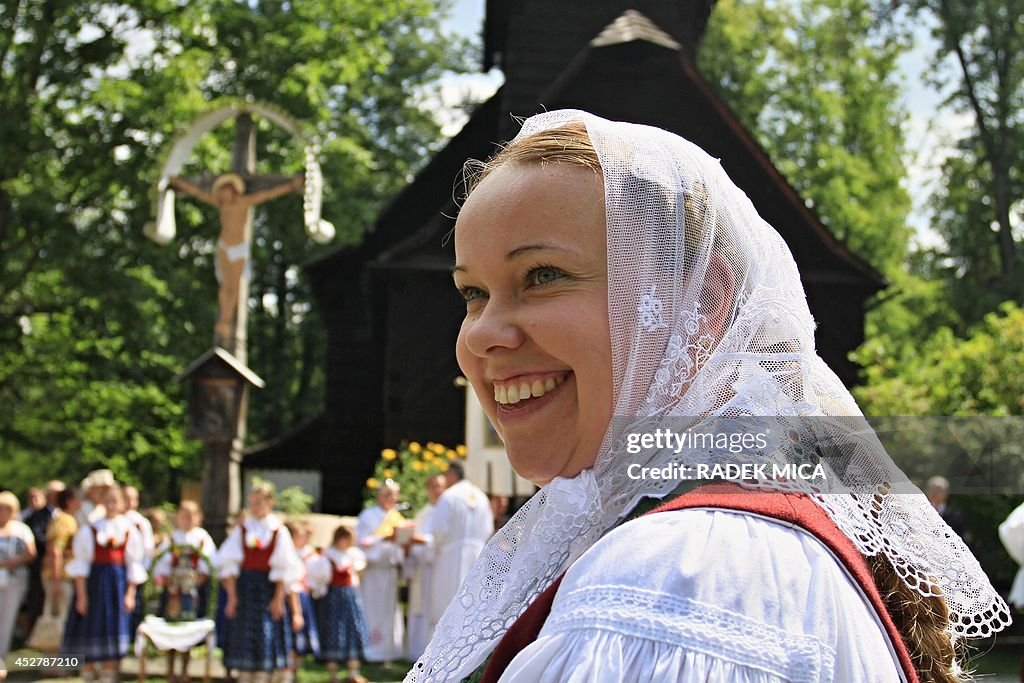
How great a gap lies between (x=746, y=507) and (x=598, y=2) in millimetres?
14227

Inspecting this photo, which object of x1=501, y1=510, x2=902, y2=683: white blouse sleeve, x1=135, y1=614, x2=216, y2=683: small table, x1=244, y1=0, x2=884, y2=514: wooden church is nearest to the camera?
x1=501, y1=510, x2=902, y2=683: white blouse sleeve

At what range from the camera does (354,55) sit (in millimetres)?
19750

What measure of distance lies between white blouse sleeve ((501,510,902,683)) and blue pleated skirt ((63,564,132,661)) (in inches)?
397

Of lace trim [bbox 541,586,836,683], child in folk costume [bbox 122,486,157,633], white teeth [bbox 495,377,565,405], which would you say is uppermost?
white teeth [bbox 495,377,565,405]

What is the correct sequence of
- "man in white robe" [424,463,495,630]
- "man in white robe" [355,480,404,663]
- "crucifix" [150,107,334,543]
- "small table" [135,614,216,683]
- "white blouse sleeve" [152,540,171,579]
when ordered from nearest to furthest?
"small table" [135,614,216,683] < "white blouse sleeve" [152,540,171,579] < "man in white robe" [424,463,495,630] < "man in white robe" [355,480,404,663] < "crucifix" [150,107,334,543]

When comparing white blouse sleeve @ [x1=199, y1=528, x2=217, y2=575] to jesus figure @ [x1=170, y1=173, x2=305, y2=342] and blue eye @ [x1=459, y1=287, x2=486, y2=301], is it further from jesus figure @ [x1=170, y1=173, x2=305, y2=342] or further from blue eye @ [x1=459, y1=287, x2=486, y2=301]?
blue eye @ [x1=459, y1=287, x2=486, y2=301]

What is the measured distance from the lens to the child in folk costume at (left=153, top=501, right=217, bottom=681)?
1062 centimetres

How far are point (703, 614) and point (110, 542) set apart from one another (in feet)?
33.3

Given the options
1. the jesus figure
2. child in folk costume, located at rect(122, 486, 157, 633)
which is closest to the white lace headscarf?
child in folk costume, located at rect(122, 486, 157, 633)

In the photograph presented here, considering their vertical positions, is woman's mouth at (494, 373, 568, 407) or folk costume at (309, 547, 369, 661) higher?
woman's mouth at (494, 373, 568, 407)

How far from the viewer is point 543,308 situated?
1404 mm

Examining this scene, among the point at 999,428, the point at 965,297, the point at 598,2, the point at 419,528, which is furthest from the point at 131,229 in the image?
the point at 965,297

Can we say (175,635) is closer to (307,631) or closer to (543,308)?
(307,631)

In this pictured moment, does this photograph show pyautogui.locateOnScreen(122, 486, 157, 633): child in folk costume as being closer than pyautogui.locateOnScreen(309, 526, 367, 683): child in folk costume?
No
